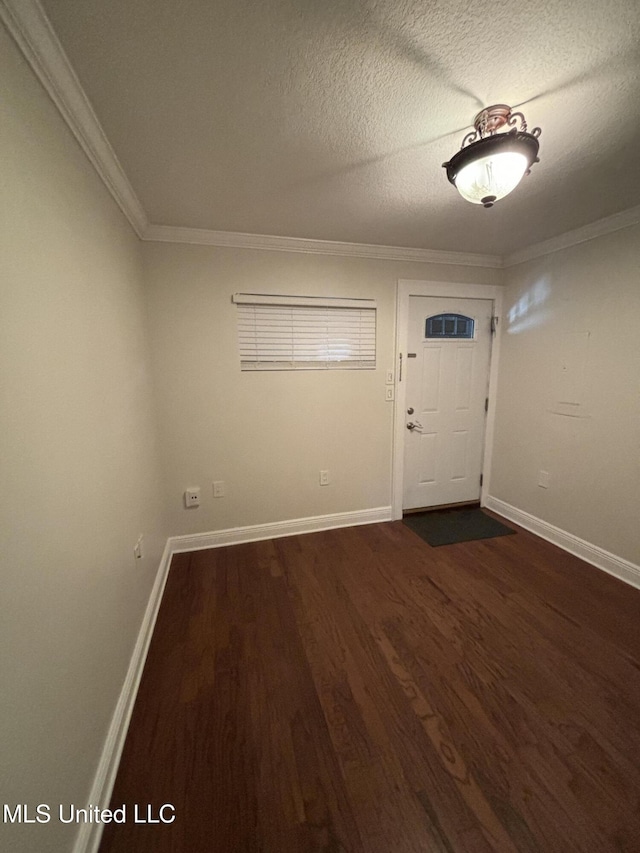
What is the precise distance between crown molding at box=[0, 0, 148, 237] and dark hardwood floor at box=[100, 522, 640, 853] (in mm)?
2256

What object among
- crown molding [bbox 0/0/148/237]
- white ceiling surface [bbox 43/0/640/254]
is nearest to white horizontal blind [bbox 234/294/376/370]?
white ceiling surface [bbox 43/0/640/254]

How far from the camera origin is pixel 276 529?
264 cm

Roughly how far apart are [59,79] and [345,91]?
2.95ft

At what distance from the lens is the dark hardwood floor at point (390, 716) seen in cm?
97

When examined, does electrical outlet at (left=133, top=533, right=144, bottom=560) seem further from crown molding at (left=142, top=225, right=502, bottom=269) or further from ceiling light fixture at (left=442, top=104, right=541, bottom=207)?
ceiling light fixture at (left=442, top=104, right=541, bottom=207)

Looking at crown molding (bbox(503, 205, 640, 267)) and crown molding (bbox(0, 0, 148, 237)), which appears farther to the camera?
crown molding (bbox(503, 205, 640, 267))

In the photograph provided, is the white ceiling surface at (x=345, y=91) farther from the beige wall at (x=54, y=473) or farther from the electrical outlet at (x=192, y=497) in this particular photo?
the electrical outlet at (x=192, y=497)

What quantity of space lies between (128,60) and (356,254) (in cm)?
176

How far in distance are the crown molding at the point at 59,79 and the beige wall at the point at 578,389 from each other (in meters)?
2.91

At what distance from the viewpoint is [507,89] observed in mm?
1061

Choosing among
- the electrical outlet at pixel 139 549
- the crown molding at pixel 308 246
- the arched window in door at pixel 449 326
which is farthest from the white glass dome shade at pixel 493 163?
the electrical outlet at pixel 139 549

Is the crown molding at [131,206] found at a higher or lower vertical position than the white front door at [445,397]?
higher

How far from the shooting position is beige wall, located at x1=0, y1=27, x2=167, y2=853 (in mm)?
686

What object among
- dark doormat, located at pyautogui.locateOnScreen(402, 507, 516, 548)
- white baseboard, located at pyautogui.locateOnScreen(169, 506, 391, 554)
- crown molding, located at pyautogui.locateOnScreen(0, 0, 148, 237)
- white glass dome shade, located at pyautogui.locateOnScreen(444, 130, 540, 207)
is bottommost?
dark doormat, located at pyautogui.locateOnScreen(402, 507, 516, 548)
